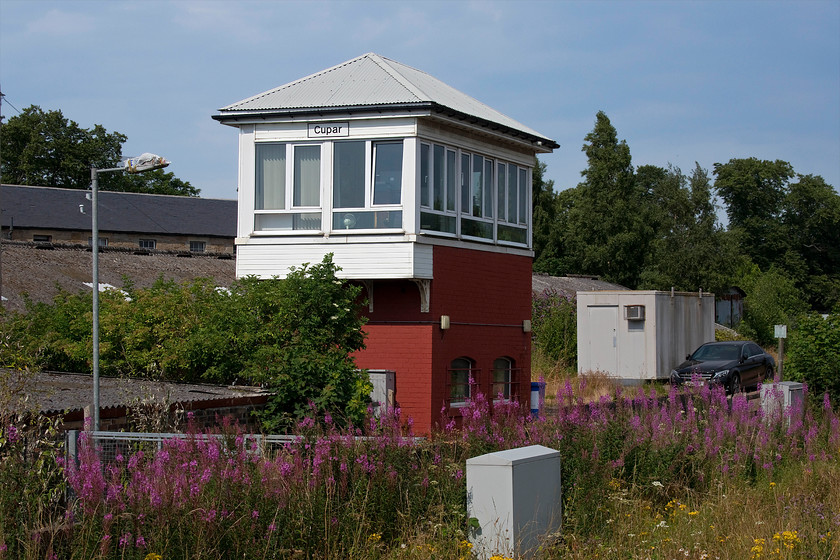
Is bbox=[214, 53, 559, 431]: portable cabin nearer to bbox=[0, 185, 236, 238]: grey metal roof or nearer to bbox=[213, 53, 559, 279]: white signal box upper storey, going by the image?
bbox=[213, 53, 559, 279]: white signal box upper storey

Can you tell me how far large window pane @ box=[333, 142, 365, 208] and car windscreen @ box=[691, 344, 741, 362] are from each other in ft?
50.9

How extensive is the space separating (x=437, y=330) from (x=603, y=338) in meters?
15.6

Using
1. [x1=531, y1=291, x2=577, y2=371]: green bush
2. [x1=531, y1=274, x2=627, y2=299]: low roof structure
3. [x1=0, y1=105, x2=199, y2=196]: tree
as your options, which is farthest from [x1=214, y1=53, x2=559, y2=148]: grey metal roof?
→ [x1=0, y1=105, x2=199, y2=196]: tree

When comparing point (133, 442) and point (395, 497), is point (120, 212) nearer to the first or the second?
point (133, 442)

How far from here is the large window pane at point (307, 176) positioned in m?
19.3

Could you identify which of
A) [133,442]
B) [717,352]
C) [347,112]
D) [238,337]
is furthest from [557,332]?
[133,442]

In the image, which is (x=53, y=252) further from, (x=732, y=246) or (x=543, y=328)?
(x=732, y=246)

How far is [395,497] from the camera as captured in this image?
8.61 metres

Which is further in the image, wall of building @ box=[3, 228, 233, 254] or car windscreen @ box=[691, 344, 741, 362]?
wall of building @ box=[3, 228, 233, 254]

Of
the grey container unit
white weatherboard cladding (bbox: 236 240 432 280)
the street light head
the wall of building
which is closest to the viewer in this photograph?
the grey container unit

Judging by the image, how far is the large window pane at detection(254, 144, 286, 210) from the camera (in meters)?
19.5

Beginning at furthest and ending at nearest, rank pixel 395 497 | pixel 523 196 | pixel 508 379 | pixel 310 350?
pixel 523 196
pixel 508 379
pixel 310 350
pixel 395 497

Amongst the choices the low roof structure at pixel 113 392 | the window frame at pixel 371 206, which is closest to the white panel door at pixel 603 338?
the window frame at pixel 371 206

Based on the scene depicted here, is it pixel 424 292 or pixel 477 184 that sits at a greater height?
pixel 477 184
